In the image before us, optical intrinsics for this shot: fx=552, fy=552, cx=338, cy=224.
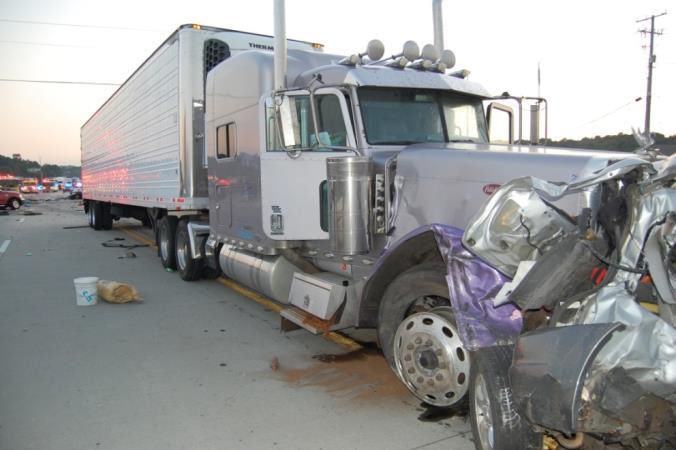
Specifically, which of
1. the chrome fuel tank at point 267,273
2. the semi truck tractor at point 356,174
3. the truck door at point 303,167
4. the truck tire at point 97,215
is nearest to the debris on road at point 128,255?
the semi truck tractor at point 356,174

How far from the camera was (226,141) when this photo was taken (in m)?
7.26

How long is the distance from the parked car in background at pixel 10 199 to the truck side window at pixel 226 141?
31896 mm

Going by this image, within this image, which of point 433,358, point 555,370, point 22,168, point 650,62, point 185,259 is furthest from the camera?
point 22,168

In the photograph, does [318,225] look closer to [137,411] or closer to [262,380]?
[262,380]

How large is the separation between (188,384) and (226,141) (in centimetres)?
346

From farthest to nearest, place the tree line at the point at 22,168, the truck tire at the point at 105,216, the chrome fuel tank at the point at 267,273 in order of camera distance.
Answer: the tree line at the point at 22,168
the truck tire at the point at 105,216
the chrome fuel tank at the point at 267,273

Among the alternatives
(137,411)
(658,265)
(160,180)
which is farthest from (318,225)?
(160,180)

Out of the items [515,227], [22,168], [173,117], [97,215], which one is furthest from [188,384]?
[22,168]

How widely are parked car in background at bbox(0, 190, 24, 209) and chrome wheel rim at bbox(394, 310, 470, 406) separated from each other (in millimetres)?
36054

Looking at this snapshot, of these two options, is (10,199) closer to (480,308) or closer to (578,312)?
(480,308)

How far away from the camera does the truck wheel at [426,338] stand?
3.72 metres

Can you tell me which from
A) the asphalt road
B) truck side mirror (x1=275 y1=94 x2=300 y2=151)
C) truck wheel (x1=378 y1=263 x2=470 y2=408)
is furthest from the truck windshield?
the asphalt road

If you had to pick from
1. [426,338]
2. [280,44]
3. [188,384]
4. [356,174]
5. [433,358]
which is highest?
[280,44]

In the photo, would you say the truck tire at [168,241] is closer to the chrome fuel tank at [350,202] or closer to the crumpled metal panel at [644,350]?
the chrome fuel tank at [350,202]
